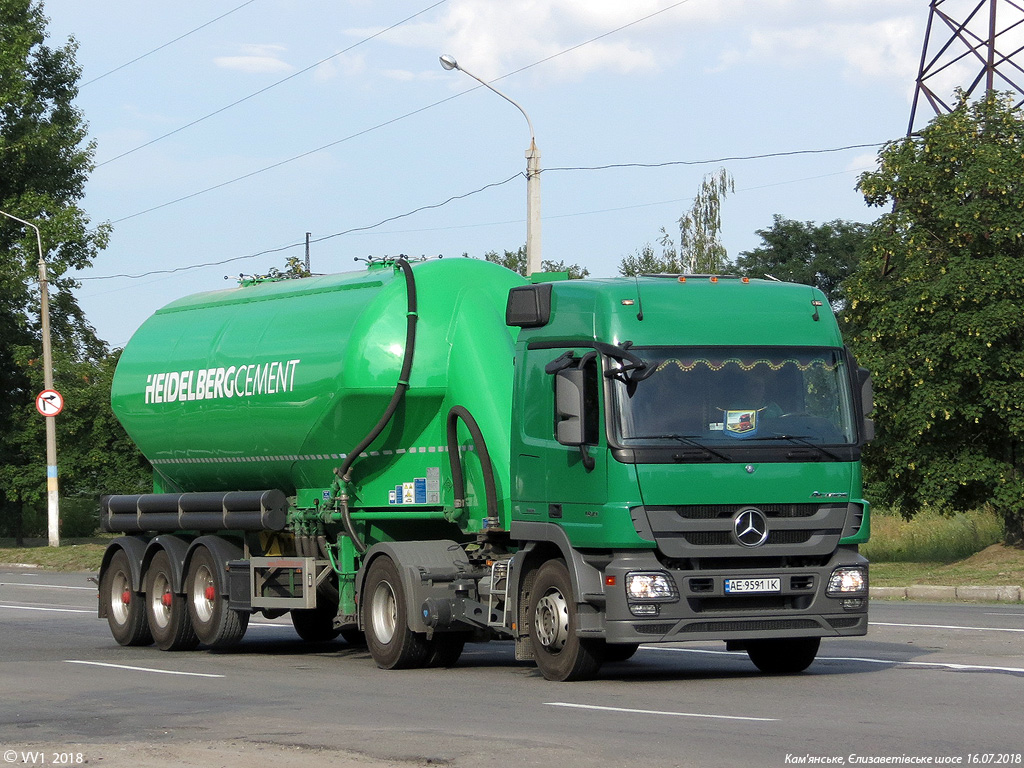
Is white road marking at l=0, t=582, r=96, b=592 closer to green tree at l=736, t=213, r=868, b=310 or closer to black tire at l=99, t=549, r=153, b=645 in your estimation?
black tire at l=99, t=549, r=153, b=645

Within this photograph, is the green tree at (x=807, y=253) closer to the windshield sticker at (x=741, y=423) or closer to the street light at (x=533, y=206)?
the street light at (x=533, y=206)

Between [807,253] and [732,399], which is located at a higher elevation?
[807,253]

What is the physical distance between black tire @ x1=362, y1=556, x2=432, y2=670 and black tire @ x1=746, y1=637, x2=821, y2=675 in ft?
9.94

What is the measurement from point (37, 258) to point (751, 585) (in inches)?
1523

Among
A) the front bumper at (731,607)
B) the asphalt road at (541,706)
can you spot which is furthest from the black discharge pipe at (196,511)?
the front bumper at (731,607)

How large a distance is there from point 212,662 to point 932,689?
7.51m

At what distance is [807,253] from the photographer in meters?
76.1

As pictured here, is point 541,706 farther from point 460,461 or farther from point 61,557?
point 61,557

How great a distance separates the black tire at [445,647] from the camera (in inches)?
584

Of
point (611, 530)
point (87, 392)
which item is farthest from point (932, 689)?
point (87, 392)

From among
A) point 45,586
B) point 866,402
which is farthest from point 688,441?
point 45,586

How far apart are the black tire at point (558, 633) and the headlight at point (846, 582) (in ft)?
6.21

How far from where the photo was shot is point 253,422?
1698cm

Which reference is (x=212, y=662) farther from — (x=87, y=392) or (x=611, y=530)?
(x=87, y=392)
